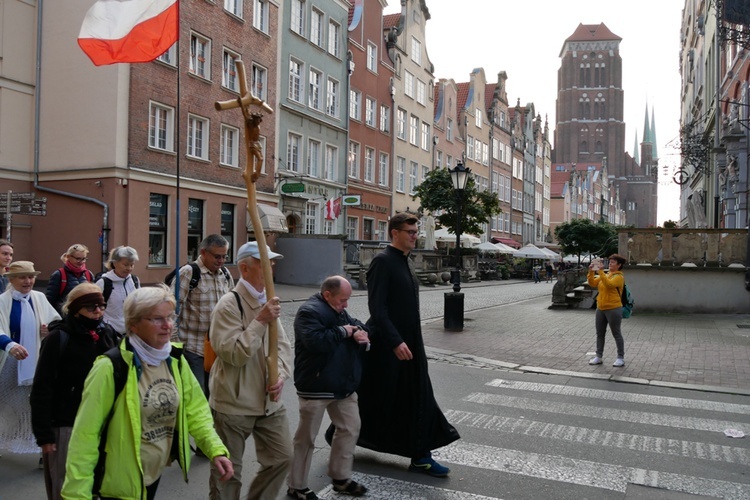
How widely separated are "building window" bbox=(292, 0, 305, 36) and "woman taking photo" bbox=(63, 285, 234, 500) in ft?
94.5

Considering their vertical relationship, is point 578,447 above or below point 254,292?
below

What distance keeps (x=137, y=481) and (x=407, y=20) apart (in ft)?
137

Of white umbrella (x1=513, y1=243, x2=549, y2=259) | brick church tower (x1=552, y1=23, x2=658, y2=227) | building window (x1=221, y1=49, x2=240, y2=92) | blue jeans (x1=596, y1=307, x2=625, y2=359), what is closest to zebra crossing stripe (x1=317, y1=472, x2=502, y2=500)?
blue jeans (x1=596, y1=307, x2=625, y2=359)

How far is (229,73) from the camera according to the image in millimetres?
25734

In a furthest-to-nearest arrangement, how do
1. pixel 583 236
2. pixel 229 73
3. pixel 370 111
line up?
1. pixel 583 236
2. pixel 370 111
3. pixel 229 73

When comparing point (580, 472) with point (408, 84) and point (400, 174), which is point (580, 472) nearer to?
point (400, 174)

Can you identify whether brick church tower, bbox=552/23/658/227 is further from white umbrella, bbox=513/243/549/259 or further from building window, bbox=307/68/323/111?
building window, bbox=307/68/323/111

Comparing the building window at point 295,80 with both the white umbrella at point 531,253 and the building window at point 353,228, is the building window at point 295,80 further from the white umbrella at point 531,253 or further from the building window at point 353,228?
the white umbrella at point 531,253

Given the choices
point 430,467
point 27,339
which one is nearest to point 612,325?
point 430,467

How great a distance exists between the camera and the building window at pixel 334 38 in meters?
32.7

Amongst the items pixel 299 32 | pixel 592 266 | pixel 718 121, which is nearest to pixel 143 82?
pixel 299 32

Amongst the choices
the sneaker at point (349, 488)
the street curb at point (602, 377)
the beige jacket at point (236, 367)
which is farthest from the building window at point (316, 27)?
the beige jacket at point (236, 367)

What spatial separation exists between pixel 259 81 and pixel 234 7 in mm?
3041

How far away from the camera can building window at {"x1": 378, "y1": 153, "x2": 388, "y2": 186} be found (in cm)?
3850
